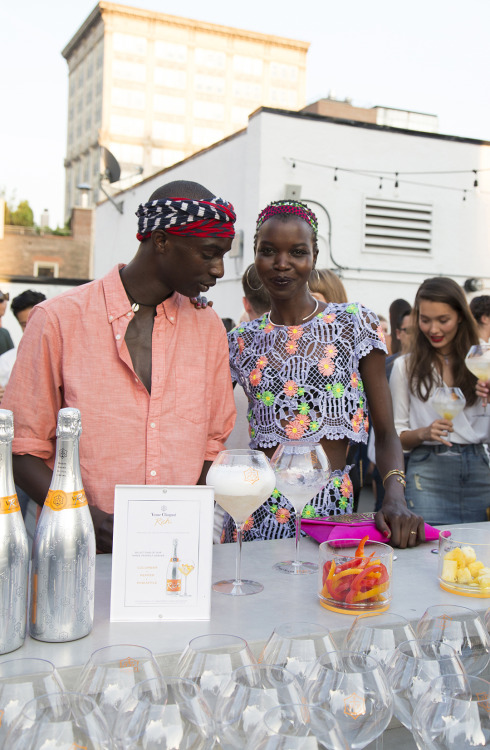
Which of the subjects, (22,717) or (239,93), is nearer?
(22,717)

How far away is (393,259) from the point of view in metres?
10.7

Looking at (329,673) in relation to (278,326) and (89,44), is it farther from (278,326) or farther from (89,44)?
(89,44)

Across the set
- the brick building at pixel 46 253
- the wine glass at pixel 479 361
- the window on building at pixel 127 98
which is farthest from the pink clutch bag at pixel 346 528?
the window on building at pixel 127 98

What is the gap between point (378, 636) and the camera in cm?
105

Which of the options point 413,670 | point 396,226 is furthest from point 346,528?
point 396,226

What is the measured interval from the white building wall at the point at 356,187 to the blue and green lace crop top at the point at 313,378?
7.77 metres

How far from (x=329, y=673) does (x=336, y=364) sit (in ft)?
4.32

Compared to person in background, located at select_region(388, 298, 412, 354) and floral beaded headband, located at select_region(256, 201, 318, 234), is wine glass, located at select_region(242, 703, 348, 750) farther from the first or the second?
person in background, located at select_region(388, 298, 412, 354)

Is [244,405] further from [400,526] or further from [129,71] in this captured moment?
[129,71]

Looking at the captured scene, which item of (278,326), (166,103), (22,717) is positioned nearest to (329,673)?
(22,717)

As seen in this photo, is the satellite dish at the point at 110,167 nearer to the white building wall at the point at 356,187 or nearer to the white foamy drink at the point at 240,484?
the white building wall at the point at 356,187

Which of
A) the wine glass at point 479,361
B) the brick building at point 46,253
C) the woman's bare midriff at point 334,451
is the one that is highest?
the brick building at point 46,253

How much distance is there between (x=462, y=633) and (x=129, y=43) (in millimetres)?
50072

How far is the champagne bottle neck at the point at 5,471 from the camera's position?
115 centimetres
